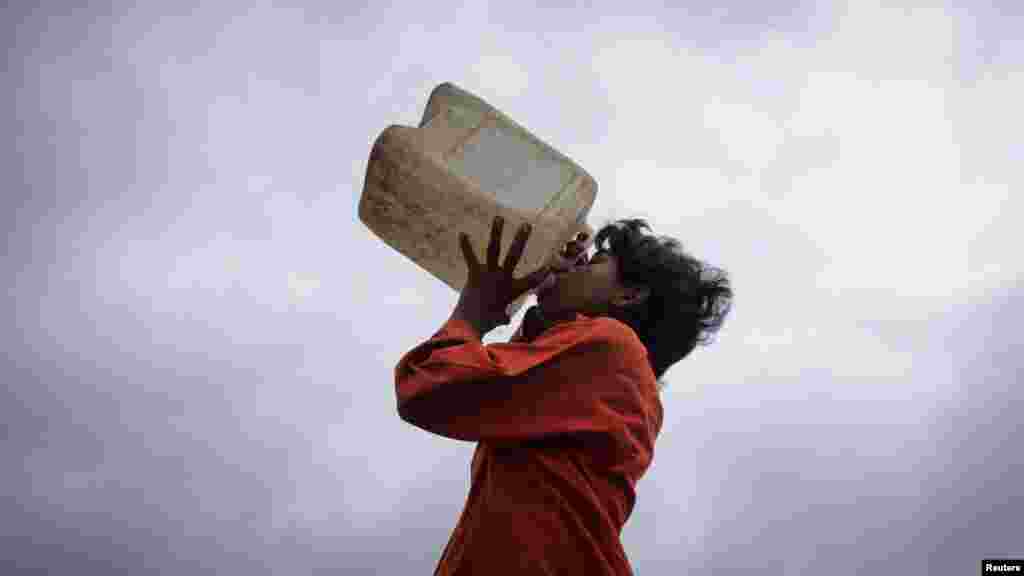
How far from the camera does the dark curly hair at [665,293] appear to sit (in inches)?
111

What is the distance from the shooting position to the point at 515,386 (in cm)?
206

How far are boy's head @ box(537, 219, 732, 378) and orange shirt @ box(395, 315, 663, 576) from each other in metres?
0.45

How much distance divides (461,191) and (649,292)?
791 millimetres

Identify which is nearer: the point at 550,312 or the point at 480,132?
the point at 550,312

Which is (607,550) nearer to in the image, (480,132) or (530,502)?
(530,502)

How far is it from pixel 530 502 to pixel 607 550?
242 millimetres

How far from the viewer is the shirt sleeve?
2.03 meters

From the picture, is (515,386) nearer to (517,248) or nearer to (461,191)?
(517,248)

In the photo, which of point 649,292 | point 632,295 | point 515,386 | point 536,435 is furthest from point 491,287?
point 649,292

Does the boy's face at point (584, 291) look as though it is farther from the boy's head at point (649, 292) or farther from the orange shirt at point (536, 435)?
the orange shirt at point (536, 435)

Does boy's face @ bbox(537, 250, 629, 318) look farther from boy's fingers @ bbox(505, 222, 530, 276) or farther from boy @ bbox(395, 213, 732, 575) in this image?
boy's fingers @ bbox(505, 222, 530, 276)

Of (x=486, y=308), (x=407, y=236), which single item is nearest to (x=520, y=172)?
(x=407, y=236)

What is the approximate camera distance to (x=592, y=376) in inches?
84.5

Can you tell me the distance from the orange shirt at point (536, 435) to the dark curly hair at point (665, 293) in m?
0.62
